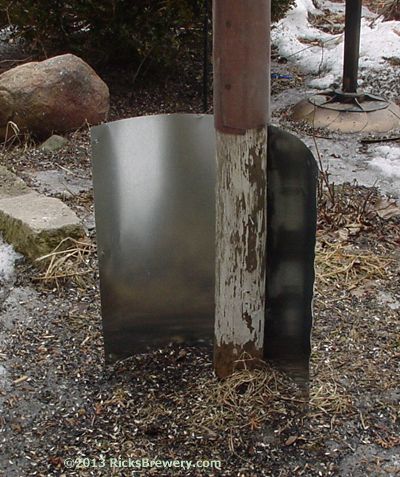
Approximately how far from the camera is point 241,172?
2.30 m

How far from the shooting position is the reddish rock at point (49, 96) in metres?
5.34

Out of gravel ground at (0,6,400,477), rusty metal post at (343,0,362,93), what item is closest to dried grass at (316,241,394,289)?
gravel ground at (0,6,400,477)

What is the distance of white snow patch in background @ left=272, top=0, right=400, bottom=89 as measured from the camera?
24.3ft

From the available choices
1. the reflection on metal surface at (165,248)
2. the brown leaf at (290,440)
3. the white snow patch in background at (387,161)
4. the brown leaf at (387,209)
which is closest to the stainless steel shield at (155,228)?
the reflection on metal surface at (165,248)

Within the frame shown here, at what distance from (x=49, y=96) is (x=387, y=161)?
2347 mm

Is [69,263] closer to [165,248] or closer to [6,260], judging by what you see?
[6,260]

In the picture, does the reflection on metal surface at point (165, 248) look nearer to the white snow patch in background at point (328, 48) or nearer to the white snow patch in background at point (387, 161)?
the white snow patch in background at point (387, 161)

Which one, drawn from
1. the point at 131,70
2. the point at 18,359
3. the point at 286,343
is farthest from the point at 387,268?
the point at 131,70

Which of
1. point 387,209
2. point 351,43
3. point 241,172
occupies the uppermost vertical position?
point 241,172

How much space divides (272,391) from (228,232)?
0.56m

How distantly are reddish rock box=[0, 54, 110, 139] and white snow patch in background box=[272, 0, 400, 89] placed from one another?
7.90 feet

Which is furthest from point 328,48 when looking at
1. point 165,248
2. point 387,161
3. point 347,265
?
point 165,248

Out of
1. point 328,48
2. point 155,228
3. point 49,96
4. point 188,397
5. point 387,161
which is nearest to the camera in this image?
point 188,397

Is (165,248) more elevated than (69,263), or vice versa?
(165,248)
